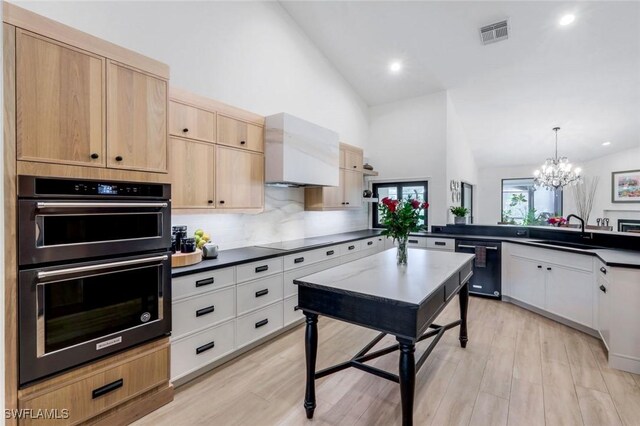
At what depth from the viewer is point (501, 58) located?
4316mm

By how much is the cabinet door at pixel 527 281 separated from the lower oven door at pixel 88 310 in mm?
4138

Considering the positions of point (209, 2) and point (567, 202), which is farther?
point (567, 202)

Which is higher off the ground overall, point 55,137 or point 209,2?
point 209,2

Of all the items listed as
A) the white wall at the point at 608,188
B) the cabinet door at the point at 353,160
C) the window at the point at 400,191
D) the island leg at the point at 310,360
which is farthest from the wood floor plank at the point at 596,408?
the white wall at the point at 608,188

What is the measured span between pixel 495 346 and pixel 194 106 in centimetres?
368

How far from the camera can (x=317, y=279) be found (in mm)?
2023

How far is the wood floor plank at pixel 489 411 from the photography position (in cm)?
193

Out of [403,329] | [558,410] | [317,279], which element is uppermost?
[317,279]

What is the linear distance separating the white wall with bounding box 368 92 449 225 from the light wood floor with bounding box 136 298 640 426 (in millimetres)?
2835

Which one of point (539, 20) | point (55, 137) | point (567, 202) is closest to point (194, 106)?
point (55, 137)

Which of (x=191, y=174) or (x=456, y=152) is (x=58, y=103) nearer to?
(x=191, y=174)

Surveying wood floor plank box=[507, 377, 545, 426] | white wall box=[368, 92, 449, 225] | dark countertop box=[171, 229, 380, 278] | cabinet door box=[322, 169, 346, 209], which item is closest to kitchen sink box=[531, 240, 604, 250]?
white wall box=[368, 92, 449, 225]

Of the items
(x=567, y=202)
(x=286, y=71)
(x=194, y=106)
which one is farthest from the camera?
(x=567, y=202)

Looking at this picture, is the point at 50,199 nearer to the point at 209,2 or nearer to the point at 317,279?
the point at 317,279
